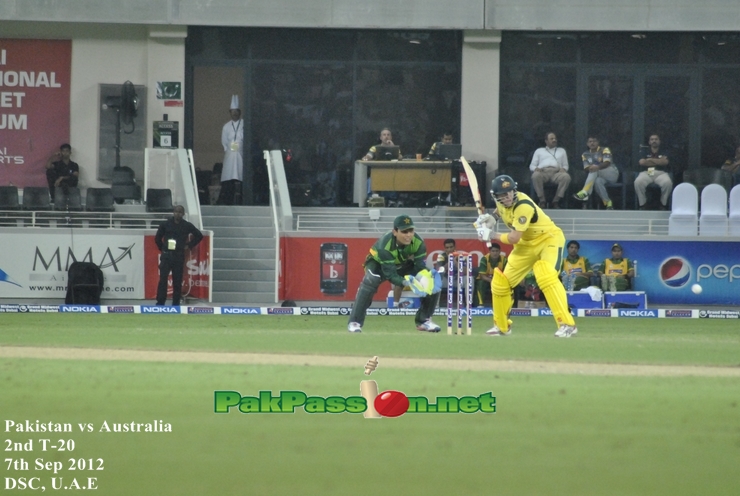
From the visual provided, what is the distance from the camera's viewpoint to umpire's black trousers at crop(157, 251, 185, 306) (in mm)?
20969

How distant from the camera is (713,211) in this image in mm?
22203

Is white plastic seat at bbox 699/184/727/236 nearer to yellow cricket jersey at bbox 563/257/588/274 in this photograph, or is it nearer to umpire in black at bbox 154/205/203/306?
yellow cricket jersey at bbox 563/257/588/274

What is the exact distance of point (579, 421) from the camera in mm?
8180

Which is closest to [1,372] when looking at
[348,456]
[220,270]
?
[348,456]

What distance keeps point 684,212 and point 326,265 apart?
6.67m

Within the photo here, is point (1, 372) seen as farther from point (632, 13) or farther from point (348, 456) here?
point (632, 13)

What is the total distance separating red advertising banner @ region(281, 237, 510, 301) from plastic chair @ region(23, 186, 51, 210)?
4722mm

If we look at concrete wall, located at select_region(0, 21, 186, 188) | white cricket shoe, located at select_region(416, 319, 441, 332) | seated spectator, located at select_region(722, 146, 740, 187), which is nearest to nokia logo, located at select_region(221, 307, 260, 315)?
white cricket shoe, located at select_region(416, 319, 441, 332)

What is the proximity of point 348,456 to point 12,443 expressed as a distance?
2002 millimetres

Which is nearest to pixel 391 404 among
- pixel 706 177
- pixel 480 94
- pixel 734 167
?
pixel 706 177

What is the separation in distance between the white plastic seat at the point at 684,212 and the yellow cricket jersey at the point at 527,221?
28.4 feet

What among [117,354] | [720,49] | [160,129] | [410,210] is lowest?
[117,354]

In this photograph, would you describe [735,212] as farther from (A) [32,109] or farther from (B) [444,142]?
(A) [32,109]

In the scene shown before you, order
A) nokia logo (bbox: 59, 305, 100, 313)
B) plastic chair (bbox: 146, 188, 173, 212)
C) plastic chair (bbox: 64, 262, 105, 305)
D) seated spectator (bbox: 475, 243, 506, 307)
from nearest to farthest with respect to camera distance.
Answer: nokia logo (bbox: 59, 305, 100, 313), seated spectator (bbox: 475, 243, 506, 307), plastic chair (bbox: 64, 262, 105, 305), plastic chair (bbox: 146, 188, 173, 212)
